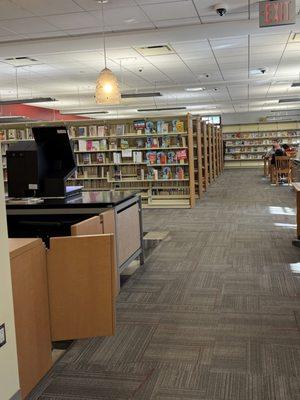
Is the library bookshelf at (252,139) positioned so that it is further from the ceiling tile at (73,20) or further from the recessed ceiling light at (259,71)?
the ceiling tile at (73,20)

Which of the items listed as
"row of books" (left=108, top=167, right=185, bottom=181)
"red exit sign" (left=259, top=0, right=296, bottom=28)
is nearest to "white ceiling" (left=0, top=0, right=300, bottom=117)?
"red exit sign" (left=259, top=0, right=296, bottom=28)

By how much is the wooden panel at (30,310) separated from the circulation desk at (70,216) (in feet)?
4.66

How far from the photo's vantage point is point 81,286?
2969 millimetres

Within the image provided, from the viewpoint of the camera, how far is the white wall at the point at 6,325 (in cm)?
208

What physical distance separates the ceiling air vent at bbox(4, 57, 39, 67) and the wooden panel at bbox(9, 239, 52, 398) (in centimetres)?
700

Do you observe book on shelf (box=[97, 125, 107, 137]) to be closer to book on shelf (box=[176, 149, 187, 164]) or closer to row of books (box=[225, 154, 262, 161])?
book on shelf (box=[176, 149, 187, 164])

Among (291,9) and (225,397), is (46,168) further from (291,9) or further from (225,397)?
(291,9)

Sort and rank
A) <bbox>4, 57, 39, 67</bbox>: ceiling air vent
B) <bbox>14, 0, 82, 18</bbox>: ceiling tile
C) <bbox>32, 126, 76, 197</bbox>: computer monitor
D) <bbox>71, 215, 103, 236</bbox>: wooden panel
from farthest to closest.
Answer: <bbox>4, 57, 39, 67</bbox>: ceiling air vent < <bbox>14, 0, 82, 18</bbox>: ceiling tile < <bbox>32, 126, 76, 197</bbox>: computer monitor < <bbox>71, 215, 103, 236</bbox>: wooden panel

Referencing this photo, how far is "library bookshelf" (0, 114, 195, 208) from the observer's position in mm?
9562

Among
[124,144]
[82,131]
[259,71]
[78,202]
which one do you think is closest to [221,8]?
[78,202]

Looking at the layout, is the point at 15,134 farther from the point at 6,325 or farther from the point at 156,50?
the point at 6,325

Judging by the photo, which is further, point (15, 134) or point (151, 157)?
point (15, 134)

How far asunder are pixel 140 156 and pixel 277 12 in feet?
15.2

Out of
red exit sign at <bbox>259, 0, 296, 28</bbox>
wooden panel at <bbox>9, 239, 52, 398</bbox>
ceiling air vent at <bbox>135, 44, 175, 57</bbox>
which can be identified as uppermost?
ceiling air vent at <bbox>135, 44, 175, 57</bbox>
